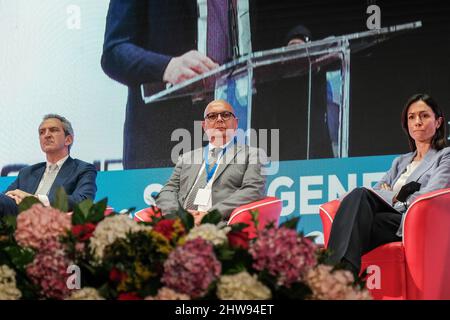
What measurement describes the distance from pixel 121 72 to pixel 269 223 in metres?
4.18

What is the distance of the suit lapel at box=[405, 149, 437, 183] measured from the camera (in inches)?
153

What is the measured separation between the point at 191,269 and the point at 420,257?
1987 mm

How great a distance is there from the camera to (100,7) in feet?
19.2

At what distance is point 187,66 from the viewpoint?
5574mm

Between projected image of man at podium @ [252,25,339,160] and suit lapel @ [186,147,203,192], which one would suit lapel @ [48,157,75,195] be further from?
projected image of man at podium @ [252,25,339,160]

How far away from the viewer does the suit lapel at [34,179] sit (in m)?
4.74

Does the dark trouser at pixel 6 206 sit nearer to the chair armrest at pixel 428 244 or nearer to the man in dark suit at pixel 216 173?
the man in dark suit at pixel 216 173

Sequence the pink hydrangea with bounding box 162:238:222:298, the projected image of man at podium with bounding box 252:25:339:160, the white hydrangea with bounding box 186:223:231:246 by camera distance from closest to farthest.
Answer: the pink hydrangea with bounding box 162:238:222:298 → the white hydrangea with bounding box 186:223:231:246 → the projected image of man at podium with bounding box 252:25:339:160

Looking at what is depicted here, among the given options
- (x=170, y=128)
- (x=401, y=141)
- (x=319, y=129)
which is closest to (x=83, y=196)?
(x=170, y=128)

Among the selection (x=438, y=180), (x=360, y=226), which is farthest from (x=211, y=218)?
(x=438, y=180)

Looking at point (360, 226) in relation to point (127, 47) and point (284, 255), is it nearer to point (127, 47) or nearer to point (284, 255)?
point (284, 255)

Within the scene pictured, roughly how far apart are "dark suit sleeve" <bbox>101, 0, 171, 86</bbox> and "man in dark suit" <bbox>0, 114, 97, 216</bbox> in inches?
43.3

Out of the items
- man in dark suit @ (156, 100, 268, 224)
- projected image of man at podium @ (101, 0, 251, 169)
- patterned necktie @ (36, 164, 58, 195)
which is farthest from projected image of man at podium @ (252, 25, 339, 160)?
patterned necktie @ (36, 164, 58, 195)

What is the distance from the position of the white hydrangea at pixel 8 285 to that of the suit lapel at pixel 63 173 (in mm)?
2740
